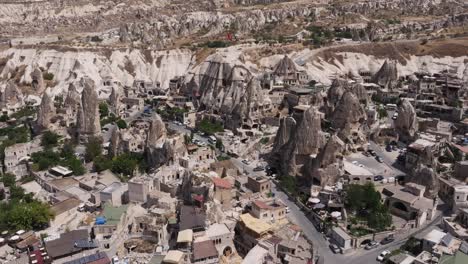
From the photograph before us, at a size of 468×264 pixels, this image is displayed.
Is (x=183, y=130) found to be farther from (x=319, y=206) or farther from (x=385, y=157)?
(x=319, y=206)

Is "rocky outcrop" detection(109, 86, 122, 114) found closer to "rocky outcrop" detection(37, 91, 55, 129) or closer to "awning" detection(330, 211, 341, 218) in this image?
"rocky outcrop" detection(37, 91, 55, 129)

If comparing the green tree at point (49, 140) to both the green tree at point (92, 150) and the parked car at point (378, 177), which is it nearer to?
the green tree at point (92, 150)

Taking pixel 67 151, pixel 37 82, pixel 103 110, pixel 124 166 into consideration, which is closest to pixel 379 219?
pixel 124 166

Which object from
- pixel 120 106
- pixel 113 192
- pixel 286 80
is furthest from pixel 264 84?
pixel 113 192

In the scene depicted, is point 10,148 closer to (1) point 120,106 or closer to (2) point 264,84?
(1) point 120,106

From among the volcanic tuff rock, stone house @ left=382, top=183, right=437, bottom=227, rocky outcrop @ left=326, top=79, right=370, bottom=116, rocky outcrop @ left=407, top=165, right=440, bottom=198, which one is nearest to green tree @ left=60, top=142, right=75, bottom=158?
the volcanic tuff rock
